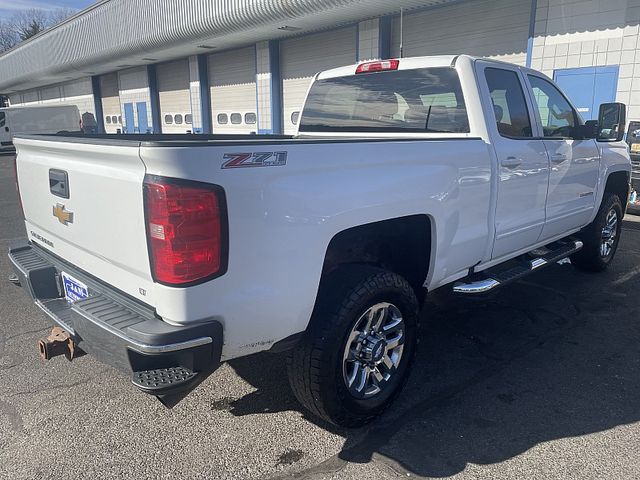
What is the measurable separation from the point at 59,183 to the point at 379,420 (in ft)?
7.46

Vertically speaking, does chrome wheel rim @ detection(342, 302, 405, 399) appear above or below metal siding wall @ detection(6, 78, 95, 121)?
below

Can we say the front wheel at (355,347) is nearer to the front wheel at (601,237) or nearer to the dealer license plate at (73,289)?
the dealer license plate at (73,289)

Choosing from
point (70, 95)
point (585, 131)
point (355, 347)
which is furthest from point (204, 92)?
point (355, 347)

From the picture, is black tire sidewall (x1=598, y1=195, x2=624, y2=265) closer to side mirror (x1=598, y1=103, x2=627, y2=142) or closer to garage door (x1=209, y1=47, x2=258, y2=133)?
side mirror (x1=598, y1=103, x2=627, y2=142)

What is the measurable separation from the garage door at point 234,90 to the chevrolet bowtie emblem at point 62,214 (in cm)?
1675

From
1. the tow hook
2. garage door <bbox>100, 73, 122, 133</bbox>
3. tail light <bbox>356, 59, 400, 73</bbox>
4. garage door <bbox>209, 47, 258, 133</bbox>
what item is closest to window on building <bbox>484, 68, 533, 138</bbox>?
tail light <bbox>356, 59, 400, 73</bbox>

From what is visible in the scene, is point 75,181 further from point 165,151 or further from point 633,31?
point 633,31

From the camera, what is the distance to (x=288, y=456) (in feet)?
8.85

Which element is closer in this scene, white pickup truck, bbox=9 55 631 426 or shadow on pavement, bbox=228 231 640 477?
white pickup truck, bbox=9 55 631 426

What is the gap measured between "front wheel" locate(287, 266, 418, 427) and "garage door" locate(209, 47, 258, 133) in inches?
669

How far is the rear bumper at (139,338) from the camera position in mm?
2123

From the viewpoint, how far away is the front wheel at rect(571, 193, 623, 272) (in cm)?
557

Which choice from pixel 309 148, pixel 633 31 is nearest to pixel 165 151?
pixel 309 148

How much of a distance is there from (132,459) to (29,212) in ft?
5.96
